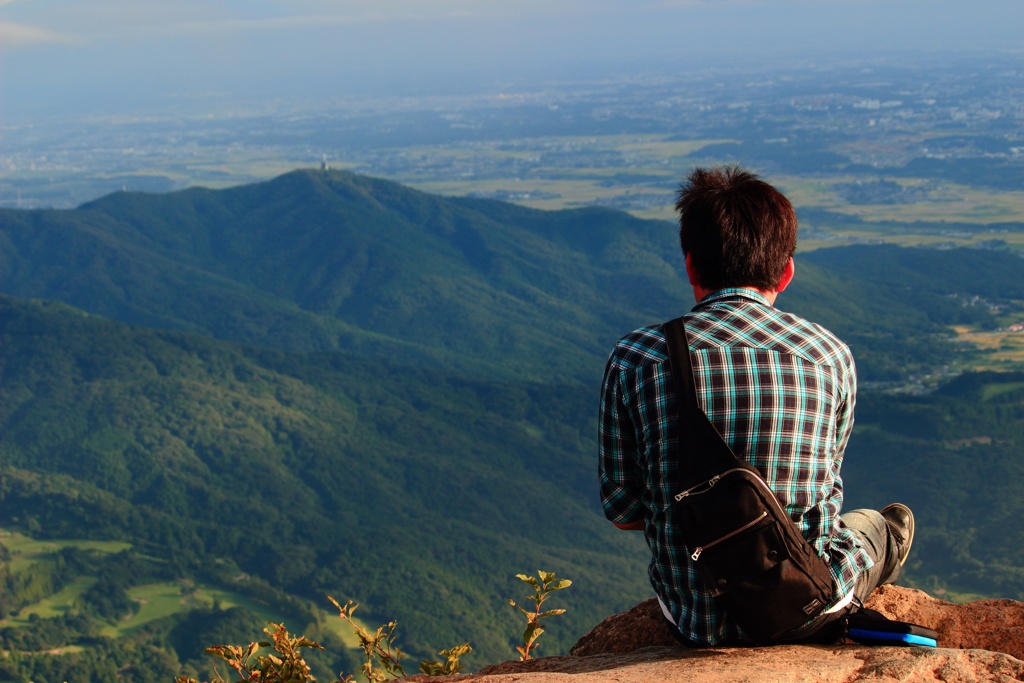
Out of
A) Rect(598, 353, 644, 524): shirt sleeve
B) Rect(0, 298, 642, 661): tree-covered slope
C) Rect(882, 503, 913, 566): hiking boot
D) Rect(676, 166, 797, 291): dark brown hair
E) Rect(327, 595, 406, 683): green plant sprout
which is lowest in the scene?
Rect(0, 298, 642, 661): tree-covered slope

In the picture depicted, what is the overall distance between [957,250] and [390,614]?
133 m

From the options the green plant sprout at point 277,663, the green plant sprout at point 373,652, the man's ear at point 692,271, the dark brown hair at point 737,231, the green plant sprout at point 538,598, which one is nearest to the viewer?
the dark brown hair at point 737,231

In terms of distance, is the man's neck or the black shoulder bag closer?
the black shoulder bag

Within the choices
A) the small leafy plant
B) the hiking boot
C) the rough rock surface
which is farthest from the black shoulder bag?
the small leafy plant

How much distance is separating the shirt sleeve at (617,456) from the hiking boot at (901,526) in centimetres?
211

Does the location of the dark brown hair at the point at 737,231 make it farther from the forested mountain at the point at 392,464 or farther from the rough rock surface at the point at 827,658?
the forested mountain at the point at 392,464

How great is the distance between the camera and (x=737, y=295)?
17.9ft

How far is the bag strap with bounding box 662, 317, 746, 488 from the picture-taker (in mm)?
4961

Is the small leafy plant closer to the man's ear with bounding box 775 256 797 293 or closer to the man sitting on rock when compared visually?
the man sitting on rock

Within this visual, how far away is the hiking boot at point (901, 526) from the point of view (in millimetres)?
6609

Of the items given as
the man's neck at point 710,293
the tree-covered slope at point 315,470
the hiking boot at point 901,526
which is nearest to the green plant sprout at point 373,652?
the man's neck at point 710,293

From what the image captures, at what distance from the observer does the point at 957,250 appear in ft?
576

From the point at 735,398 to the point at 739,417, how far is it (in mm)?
103

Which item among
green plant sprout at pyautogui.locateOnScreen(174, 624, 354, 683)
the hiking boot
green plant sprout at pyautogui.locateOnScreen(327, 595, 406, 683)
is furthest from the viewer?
the hiking boot
